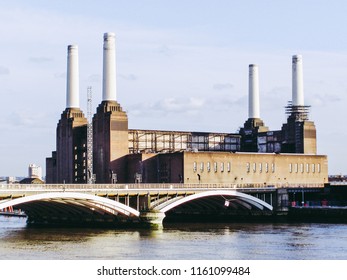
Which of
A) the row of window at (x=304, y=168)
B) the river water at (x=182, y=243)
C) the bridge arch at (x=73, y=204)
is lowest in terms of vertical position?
the river water at (x=182, y=243)

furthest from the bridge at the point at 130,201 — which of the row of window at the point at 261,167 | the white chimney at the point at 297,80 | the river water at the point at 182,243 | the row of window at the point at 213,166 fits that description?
the white chimney at the point at 297,80

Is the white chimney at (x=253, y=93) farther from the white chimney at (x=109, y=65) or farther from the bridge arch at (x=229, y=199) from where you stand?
the bridge arch at (x=229, y=199)

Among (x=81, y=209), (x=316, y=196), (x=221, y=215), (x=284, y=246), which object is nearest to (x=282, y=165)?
(x=316, y=196)

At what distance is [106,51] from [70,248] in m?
46.3

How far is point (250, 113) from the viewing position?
12594 cm

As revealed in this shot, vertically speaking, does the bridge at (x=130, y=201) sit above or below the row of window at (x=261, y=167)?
below

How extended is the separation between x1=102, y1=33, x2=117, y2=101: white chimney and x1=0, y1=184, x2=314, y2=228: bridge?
1729cm

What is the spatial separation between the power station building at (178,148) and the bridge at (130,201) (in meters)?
6.28

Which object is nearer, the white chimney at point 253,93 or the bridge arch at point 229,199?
the bridge arch at point 229,199

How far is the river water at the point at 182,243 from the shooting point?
182ft

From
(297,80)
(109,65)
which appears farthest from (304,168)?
(109,65)

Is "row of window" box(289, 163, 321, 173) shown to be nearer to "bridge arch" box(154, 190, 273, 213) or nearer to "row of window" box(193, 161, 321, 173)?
"row of window" box(193, 161, 321, 173)

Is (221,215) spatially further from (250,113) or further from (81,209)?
(250,113)

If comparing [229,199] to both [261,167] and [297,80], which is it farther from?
[297,80]
